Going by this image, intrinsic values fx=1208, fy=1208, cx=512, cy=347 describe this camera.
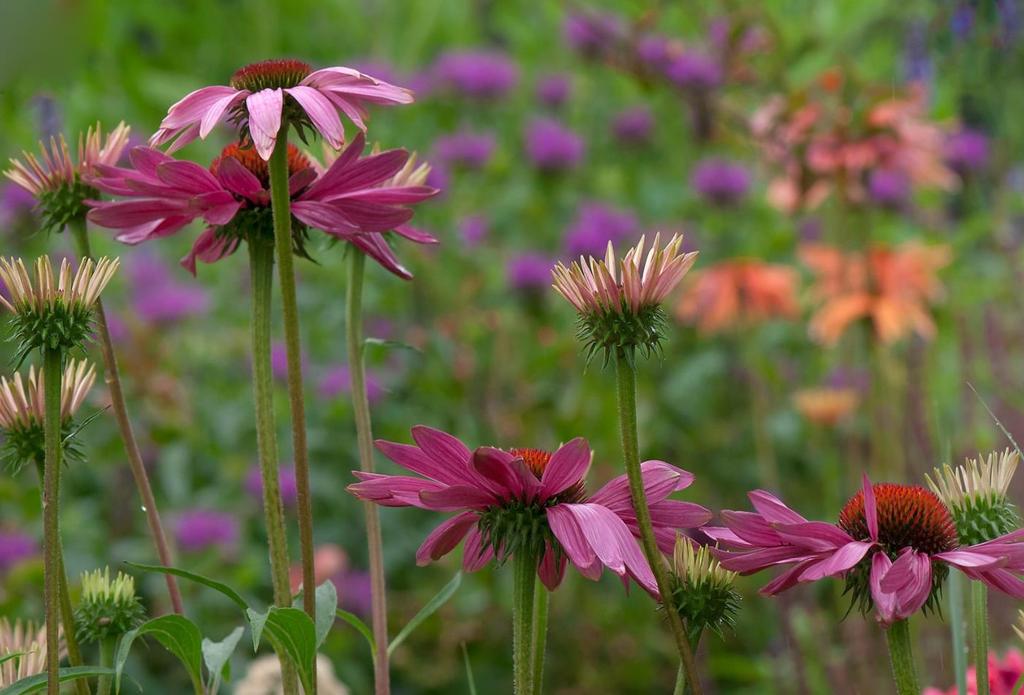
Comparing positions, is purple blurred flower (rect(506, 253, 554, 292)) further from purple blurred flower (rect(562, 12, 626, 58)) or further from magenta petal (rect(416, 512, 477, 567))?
magenta petal (rect(416, 512, 477, 567))

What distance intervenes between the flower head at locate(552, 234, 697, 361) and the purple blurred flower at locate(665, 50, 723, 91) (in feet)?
5.79

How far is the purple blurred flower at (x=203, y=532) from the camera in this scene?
1586mm

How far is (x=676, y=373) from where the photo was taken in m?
2.33

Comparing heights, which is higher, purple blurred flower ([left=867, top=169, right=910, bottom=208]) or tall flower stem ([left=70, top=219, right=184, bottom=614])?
purple blurred flower ([left=867, top=169, right=910, bottom=208])

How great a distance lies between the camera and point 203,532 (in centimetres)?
159

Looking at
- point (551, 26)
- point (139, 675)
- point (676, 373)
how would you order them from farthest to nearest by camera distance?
point (551, 26)
point (676, 373)
point (139, 675)

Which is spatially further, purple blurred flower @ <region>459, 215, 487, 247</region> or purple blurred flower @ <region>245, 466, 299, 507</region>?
purple blurred flower @ <region>459, 215, 487, 247</region>

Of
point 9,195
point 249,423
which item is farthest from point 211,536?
point 9,195

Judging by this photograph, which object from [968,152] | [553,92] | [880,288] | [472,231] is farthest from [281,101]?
[968,152]

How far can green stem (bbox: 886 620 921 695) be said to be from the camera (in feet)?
1.51

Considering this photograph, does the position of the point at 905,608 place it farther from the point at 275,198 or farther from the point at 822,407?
the point at 822,407

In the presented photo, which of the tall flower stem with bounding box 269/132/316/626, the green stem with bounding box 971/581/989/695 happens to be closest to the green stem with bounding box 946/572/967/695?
the green stem with bounding box 971/581/989/695

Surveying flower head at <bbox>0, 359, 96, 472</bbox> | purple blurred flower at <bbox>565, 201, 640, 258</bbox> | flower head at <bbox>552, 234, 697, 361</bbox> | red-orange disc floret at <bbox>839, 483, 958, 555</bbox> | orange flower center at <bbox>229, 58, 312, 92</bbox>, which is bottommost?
red-orange disc floret at <bbox>839, 483, 958, 555</bbox>

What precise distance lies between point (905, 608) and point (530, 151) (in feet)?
6.66
